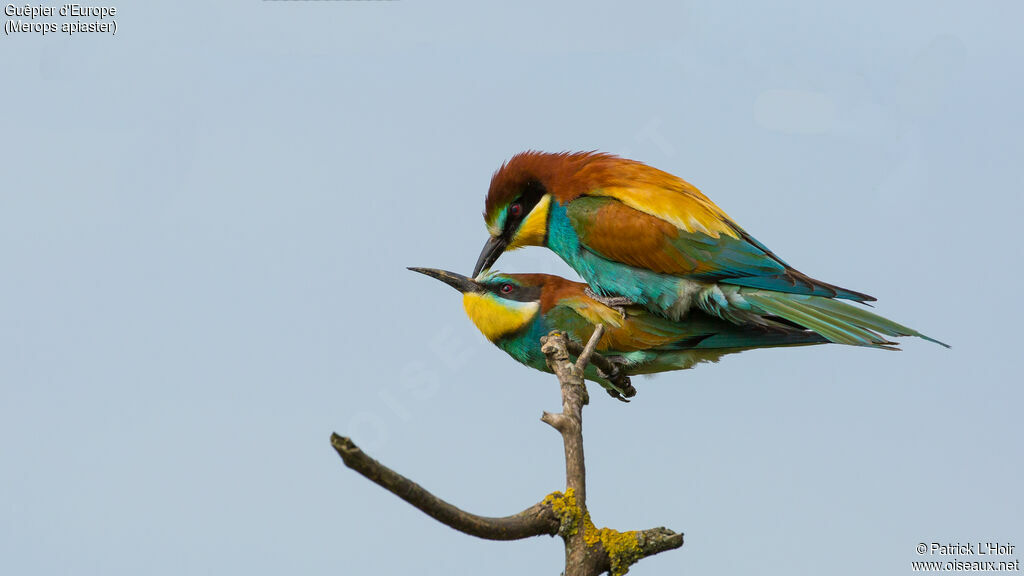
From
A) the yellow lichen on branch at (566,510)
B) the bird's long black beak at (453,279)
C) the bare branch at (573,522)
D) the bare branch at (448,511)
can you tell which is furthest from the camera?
the bird's long black beak at (453,279)

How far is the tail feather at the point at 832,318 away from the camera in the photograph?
3.56 metres

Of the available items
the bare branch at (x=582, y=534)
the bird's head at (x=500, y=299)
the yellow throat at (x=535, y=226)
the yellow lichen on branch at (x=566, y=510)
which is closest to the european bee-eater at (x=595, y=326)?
the bird's head at (x=500, y=299)

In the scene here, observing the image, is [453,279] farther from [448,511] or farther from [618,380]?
[448,511]

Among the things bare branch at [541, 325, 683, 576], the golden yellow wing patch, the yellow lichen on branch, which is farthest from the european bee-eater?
the yellow lichen on branch

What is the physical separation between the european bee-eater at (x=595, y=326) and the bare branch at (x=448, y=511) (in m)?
1.02

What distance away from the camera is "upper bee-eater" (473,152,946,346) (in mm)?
3766

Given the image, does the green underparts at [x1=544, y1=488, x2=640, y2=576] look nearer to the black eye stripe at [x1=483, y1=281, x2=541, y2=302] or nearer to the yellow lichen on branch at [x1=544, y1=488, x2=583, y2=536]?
the yellow lichen on branch at [x1=544, y1=488, x2=583, y2=536]

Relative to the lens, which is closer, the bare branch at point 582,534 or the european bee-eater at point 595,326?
the bare branch at point 582,534

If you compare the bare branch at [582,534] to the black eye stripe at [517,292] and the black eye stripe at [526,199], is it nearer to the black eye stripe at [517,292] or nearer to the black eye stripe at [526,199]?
the black eye stripe at [517,292]

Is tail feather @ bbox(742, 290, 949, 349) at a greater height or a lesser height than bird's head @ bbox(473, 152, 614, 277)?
lesser

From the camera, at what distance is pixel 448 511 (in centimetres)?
260

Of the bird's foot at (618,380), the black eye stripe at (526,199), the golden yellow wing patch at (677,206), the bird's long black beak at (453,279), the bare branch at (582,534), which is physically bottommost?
the bare branch at (582,534)

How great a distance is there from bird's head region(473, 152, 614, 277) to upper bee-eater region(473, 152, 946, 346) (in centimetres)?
1

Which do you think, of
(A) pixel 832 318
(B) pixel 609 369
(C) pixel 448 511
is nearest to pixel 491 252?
(B) pixel 609 369
